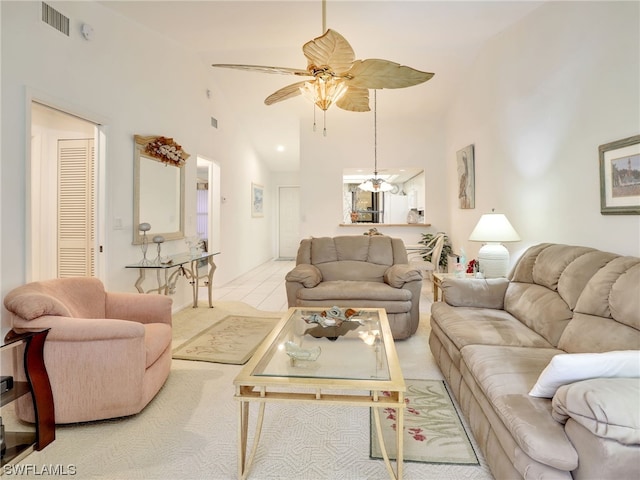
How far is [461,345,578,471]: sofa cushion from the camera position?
1134mm

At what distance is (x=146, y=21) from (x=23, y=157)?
2012mm

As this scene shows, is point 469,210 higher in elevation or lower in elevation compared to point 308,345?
higher

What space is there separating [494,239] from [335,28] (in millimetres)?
2720

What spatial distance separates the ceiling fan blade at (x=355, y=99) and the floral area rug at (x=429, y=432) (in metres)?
2.14

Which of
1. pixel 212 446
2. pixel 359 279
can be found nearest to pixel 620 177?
pixel 359 279

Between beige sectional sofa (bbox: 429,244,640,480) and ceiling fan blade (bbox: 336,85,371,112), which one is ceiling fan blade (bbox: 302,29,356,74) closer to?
ceiling fan blade (bbox: 336,85,371,112)

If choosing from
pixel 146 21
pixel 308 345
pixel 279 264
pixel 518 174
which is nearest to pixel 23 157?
pixel 146 21

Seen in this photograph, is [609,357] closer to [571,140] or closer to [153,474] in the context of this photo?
[153,474]

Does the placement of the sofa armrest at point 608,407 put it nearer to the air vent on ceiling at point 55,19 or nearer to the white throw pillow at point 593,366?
the white throw pillow at point 593,366

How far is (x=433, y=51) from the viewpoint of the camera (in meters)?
4.27

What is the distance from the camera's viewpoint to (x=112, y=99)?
127 inches

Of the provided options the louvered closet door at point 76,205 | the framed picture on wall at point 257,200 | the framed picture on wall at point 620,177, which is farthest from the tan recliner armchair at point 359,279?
the framed picture on wall at point 257,200

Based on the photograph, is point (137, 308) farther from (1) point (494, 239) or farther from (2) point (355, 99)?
(1) point (494, 239)

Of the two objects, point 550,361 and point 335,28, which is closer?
point 550,361
